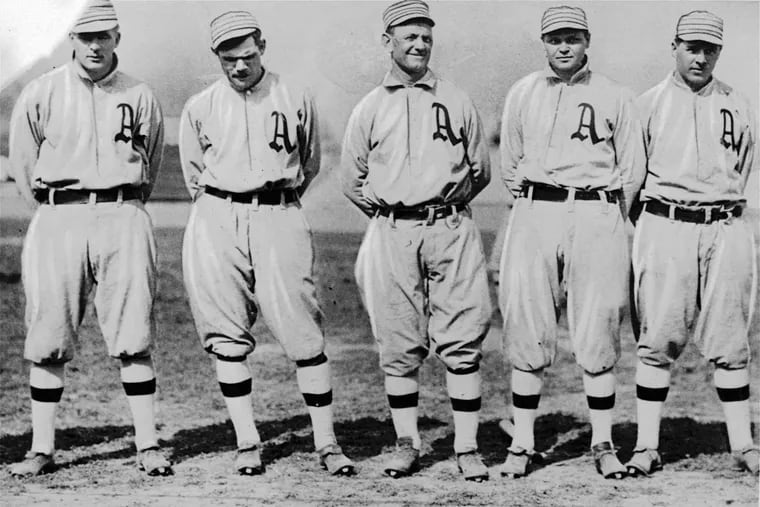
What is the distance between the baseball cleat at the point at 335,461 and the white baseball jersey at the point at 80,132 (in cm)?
158

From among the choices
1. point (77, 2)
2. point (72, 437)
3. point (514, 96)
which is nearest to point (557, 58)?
point (514, 96)

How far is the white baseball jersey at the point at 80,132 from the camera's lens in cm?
513

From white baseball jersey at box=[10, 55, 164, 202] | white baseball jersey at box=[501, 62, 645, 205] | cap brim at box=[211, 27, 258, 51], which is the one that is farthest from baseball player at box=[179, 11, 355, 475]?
white baseball jersey at box=[501, 62, 645, 205]

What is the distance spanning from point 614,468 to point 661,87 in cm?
185

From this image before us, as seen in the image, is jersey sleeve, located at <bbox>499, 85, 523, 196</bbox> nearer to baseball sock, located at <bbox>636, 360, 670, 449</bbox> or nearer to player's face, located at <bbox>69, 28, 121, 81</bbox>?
baseball sock, located at <bbox>636, 360, 670, 449</bbox>

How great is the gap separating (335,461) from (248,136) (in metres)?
1.62

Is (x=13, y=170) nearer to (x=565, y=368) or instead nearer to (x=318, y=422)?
(x=318, y=422)

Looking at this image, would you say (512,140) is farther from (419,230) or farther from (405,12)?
(405,12)

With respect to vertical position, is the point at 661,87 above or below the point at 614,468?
above

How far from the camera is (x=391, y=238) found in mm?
5121

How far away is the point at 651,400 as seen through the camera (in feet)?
17.2

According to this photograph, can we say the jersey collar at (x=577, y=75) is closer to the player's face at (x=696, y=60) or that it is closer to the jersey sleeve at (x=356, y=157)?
the player's face at (x=696, y=60)

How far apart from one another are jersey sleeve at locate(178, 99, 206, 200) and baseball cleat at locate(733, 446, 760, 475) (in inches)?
116

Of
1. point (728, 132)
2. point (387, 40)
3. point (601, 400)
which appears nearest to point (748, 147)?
point (728, 132)
